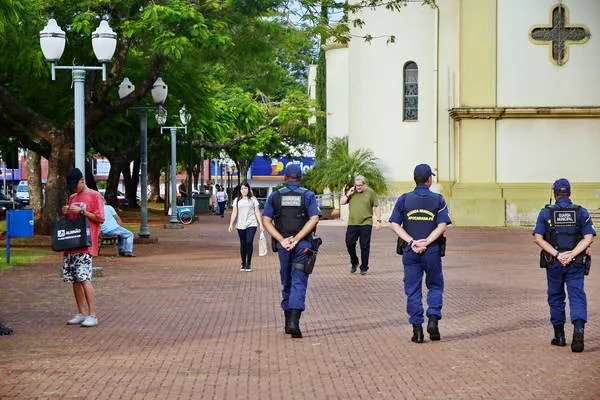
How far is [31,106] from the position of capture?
32406 millimetres

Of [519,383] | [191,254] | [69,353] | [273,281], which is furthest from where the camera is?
[191,254]

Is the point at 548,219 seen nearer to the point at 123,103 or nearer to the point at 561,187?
the point at 561,187

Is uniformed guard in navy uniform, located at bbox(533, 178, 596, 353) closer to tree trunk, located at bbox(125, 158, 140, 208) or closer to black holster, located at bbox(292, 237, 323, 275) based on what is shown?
black holster, located at bbox(292, 237, 323, 275)

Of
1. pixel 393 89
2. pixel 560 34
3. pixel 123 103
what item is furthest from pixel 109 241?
pixel 560 34

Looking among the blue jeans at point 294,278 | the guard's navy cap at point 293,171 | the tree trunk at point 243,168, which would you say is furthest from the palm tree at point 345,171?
the tree trunk at point 243,168

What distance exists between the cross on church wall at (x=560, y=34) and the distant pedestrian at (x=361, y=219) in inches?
911

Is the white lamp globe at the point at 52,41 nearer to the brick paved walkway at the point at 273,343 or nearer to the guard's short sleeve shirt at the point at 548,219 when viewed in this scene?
the brick paved walkway at the point at 273,343

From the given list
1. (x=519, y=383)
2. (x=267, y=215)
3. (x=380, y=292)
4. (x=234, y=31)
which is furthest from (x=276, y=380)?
(x=234, y=31)

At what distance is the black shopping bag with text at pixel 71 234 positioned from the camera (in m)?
12.4

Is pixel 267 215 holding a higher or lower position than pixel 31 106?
lower

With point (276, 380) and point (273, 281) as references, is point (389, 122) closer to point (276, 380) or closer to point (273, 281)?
point (273, 281)

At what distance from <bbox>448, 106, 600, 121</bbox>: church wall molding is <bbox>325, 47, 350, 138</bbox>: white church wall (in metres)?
14.1

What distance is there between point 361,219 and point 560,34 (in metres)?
24.0

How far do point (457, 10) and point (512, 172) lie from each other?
620 centimetres
